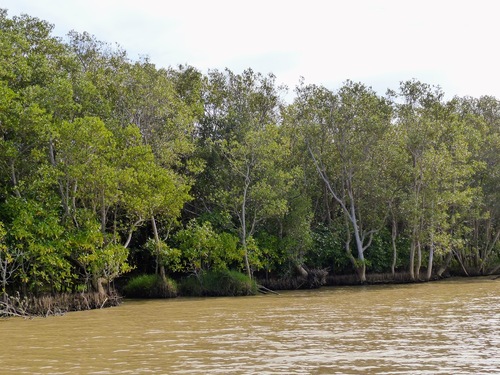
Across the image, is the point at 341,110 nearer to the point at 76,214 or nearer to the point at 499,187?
the point at 499,187

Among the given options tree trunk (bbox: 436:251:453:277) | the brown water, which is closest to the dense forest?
tree trunk (bbox: 436:251:453:277)

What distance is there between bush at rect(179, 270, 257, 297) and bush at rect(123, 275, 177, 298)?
0.95 m

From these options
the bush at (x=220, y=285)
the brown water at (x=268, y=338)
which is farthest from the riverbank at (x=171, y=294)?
the brown water at (x=268, y=338)

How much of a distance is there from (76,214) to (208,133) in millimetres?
15488

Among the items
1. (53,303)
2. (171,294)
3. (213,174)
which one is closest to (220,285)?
(171,294)

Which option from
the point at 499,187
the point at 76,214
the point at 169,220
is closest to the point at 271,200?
the point at 169,220

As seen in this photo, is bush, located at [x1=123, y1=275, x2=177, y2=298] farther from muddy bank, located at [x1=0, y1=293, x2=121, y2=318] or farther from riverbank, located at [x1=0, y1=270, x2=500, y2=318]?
muddy bank, located at [x1=0, y1=293, x2=121, y2=318]

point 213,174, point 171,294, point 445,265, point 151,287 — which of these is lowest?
point 171,294

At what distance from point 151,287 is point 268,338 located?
16.9 m

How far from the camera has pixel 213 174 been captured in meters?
38.4

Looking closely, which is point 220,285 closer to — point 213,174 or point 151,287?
point 151,287

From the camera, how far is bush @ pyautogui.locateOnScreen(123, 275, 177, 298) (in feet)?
108

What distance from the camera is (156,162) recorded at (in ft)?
110

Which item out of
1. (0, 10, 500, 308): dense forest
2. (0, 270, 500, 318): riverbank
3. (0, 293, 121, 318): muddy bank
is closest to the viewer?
(0, 293, 121, 318): muddy bank
